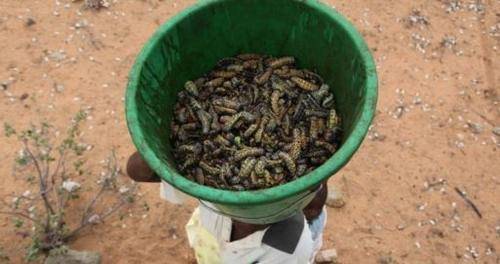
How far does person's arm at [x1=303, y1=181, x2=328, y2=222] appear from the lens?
10.1ft

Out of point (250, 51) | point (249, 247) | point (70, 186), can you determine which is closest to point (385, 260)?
point (249, 247)

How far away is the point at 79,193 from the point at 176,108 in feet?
7.96

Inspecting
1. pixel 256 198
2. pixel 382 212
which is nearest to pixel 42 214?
pixel 382 212

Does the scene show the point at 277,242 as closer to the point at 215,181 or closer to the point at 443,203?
the point at 215,181

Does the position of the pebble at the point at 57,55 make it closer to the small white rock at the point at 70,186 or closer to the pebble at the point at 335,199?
the small white rock at the point at 70,186

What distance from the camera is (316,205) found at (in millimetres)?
3145

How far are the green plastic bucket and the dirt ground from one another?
225 cm

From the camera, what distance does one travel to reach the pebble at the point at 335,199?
4832 millimetres

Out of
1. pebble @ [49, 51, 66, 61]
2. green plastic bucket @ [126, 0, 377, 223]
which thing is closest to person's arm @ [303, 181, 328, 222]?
green plastic bucket @ [126, 0, 377, 223]

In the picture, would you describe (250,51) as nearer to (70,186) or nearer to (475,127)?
(70,186)

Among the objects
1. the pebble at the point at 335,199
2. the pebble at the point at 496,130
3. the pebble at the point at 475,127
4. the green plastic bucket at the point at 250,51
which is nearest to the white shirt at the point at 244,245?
the green plastic bucket at the point at 250,51

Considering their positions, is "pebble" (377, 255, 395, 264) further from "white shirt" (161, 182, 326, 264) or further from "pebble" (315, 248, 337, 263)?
"white shirt" (161, 182, 326, 264)

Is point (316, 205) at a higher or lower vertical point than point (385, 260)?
higher

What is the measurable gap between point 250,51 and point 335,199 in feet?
7.29
